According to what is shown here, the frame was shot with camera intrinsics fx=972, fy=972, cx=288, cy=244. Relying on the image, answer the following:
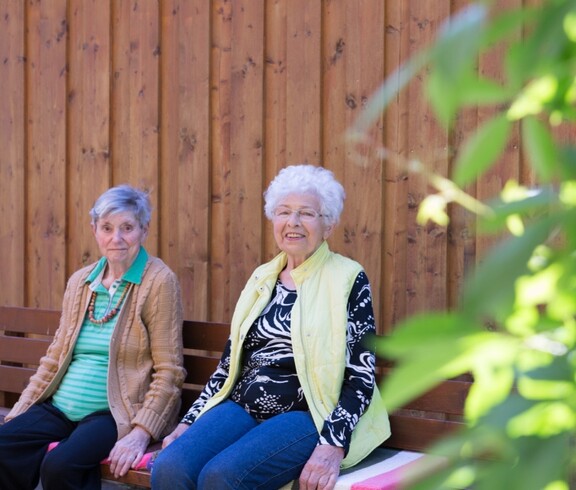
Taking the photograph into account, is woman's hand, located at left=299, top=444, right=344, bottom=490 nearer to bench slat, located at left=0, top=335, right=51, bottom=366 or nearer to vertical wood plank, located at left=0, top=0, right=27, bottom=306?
bench slat, located at left=0, top=335, right=51, bottom=366

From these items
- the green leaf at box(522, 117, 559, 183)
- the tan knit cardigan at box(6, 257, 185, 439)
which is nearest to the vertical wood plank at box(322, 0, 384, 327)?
the tan knit cardigan at box(6, 257, 185, 439)

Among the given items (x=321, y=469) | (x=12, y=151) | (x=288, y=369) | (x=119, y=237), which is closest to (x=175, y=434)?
(x=288, y=369)

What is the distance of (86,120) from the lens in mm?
4875

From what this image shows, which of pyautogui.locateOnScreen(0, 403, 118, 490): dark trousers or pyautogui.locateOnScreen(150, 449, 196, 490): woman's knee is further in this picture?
pyautogui.locateOnScreen(0, 403, 118, 490): dark trousers

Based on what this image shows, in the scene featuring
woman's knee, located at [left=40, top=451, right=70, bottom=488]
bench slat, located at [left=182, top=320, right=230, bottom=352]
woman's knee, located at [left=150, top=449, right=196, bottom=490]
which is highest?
bench slat, located at [left=182, top=320, right=230, bottom=352]

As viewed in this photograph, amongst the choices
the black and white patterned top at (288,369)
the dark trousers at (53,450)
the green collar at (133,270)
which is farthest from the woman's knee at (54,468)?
the green collar at (133,270)

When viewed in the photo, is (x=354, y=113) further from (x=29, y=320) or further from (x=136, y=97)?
(x=29, y=320)

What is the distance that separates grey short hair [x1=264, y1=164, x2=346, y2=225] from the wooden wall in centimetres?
45

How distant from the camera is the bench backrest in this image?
3.35 m

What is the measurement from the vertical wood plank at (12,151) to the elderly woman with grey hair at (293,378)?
1.99 metres

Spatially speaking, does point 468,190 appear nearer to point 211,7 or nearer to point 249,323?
point 249,323

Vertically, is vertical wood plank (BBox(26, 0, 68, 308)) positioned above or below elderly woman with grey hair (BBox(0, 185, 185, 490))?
above

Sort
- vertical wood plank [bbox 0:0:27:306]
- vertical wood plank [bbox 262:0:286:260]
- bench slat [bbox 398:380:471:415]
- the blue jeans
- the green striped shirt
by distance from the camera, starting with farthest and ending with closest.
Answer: vertical wood plank [bbox 0:0:27:306] < vertical wood plank [bbox 262:0:286:260] < the green striped shirt < bench slat [bbox 398:380:471:415] < the blue jeans

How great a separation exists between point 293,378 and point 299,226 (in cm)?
55
